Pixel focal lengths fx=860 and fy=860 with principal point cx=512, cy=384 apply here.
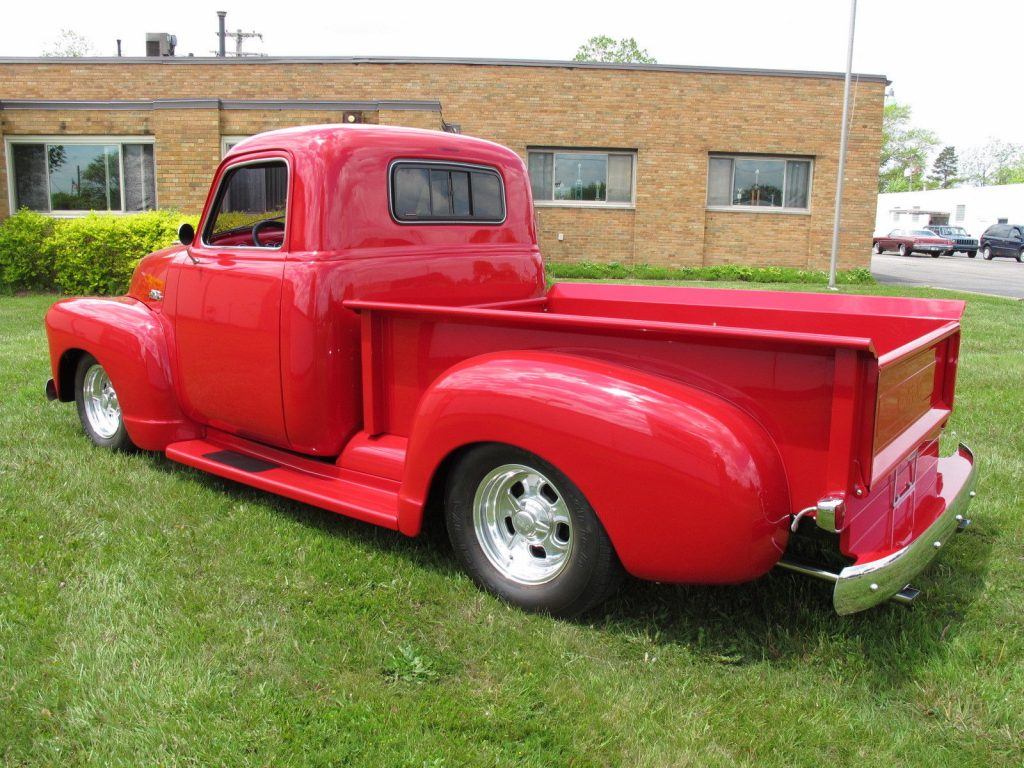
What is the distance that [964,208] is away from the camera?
54875 mm

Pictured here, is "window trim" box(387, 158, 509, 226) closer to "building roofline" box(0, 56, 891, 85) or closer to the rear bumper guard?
the rear bumper guard

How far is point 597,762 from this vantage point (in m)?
2.58

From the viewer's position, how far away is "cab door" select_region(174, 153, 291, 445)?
4.16 meters

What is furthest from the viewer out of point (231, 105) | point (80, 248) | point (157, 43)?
point (157, 43)

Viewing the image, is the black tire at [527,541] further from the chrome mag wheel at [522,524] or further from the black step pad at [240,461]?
the black step pad at [240,461]

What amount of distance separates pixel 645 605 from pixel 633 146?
17.4 metres

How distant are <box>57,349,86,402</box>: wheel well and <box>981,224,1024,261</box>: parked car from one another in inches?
1554

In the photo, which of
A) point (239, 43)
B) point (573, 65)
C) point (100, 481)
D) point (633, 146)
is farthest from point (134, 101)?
point (239, 43)

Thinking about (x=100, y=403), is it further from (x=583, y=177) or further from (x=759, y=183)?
(x=759, y=183)

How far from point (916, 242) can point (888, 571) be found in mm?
42005

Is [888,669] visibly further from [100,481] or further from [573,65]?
[573,65]

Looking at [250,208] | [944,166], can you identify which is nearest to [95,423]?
[250,208]

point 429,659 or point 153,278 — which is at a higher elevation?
point 153,278

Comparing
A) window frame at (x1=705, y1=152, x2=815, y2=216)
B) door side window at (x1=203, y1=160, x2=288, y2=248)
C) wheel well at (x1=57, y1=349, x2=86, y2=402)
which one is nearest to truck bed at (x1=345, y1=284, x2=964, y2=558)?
door side window at (x1=203, y1=160, x2=288, y2=248)
